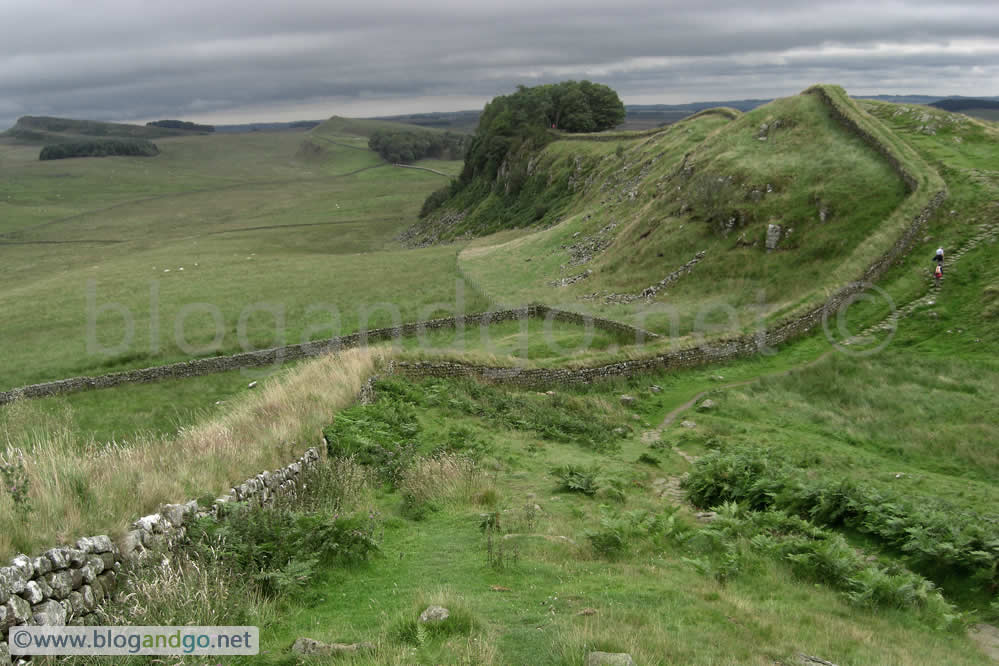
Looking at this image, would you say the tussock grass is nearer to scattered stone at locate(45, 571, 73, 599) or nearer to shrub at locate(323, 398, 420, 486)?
shrub at locate(323, 398, 420, 486)

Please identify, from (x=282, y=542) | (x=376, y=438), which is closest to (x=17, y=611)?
(x=282, y=542)

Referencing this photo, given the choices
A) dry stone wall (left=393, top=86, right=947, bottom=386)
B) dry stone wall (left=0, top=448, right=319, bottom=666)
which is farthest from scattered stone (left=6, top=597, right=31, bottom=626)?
dry stone wall (left=393, top=86, right=947, bottom=386)

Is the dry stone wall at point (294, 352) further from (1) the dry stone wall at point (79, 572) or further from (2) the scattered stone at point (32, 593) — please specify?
(2) the scattered stone at point (32, 593)

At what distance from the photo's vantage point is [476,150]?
378ft

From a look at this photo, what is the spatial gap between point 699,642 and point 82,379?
111 ft

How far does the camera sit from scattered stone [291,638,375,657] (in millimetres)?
6680

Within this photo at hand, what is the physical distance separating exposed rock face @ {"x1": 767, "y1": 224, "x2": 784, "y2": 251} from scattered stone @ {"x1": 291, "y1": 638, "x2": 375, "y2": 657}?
31.6 metres

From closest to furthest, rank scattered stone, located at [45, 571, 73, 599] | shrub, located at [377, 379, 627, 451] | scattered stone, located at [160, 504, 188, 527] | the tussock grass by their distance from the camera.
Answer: scattered stone, located at [45, 571, 73, 599]
scattered stone, located at [160, 504, 188, 527]
the tussock grass
shrub, located at [377, 379, 627, 451]

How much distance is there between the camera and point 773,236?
109 ft

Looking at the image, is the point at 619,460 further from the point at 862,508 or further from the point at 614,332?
the point at 614,332

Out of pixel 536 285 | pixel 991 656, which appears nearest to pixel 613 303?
pixel 536 285

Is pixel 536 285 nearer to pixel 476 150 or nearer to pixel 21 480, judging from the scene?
pixel 21 480

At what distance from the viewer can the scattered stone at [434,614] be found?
7.14 meters

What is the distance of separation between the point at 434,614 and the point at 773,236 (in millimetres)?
31216
